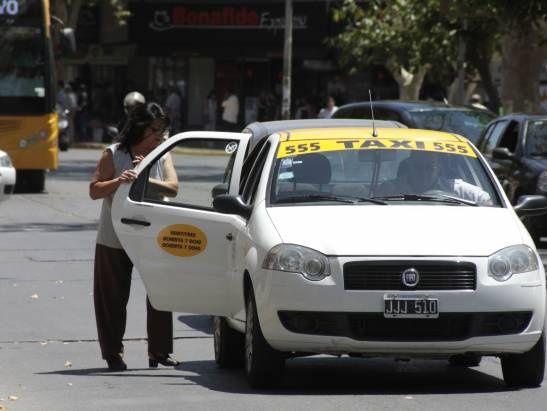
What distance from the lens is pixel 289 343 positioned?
28.7 feet

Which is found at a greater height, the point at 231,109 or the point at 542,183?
the point at 542,183

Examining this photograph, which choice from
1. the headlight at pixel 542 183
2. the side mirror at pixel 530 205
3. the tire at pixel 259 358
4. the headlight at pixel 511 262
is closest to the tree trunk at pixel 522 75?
the headlight at pixel 542 183

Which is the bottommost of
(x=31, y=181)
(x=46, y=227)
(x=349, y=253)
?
(x=31, y=181)

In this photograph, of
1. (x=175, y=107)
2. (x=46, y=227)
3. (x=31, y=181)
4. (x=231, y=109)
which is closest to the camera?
(x=46, y=227)

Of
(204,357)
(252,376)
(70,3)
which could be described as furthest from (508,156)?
(70,3)

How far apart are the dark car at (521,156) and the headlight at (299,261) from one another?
10.0 metres

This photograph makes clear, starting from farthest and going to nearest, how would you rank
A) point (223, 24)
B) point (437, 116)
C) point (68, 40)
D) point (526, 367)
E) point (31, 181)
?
point (223, 24) → point (31, 181) → point (68, 40) → point (437, 116) → point (526, 367)

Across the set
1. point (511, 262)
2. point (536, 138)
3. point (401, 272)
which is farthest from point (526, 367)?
point (536, 138)

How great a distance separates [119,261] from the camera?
32.9ft

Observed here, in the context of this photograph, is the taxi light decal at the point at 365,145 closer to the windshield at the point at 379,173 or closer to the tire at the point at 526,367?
the windshield at the point at 379,173

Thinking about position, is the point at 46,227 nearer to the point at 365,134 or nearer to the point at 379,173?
the point at 365,134

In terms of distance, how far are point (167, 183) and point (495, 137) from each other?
1088 cm

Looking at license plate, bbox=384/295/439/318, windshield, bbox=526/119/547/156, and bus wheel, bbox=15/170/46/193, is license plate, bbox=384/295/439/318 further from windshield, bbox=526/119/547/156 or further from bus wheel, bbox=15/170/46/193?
bus wheel, bbox=15/170/46/193

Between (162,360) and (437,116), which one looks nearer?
(162,360)
